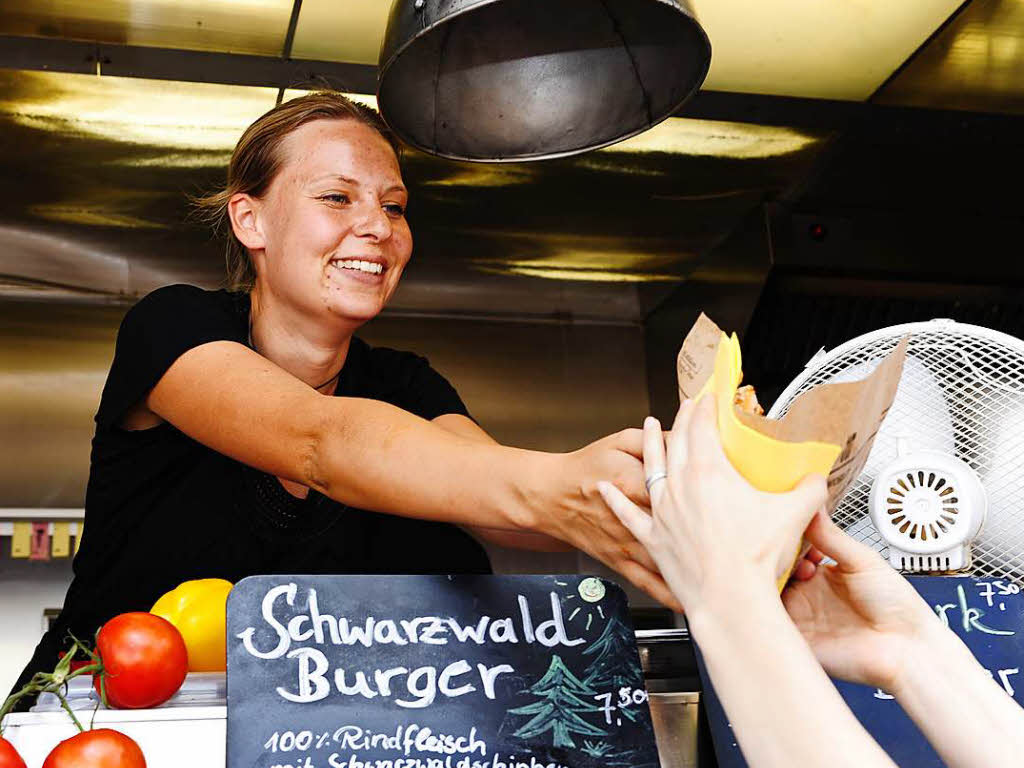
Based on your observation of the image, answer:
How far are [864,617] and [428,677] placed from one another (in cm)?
40

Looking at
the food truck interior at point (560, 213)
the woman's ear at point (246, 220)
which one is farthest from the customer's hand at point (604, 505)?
the food truck interior at point (560, 213)

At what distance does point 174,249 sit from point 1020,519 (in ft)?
10.3

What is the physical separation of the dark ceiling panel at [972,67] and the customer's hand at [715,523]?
2421mm

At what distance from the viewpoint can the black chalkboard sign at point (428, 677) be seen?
42.0 inches

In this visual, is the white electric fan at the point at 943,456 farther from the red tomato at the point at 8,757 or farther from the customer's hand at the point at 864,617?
the red tomato at the point at 8,757

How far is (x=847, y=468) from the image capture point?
911 millimetres

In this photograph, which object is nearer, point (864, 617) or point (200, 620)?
point (864, 617)

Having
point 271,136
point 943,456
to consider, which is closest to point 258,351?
point 271,136

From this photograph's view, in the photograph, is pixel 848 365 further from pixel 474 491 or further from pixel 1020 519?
pixel 474 491

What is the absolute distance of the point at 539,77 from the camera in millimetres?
1604

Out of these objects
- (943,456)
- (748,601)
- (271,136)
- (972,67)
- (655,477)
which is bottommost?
(748,601)

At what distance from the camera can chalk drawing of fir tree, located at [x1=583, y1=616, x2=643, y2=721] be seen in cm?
118

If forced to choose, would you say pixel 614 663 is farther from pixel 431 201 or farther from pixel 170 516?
pixel 431 201

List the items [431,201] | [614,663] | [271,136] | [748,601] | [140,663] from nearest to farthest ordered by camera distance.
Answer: [748,601] < [140,663] < [614,663] < [271,136] < [431,201]
